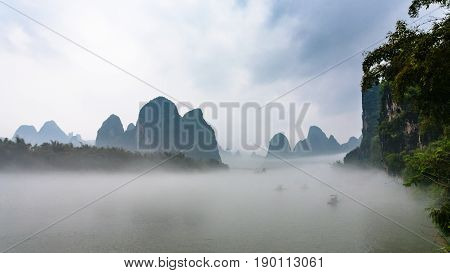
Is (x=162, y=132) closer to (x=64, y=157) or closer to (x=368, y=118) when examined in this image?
(x=64, y=157)

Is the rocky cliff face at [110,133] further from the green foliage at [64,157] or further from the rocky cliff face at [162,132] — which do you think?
the green foliage at [64,157]

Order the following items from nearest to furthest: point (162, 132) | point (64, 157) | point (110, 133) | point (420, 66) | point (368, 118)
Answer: point (420, 66) → point (368, 118) → point (64, 157) → point (162, 132) → point (110, 133)

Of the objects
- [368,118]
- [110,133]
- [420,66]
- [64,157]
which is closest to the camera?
[420,66]

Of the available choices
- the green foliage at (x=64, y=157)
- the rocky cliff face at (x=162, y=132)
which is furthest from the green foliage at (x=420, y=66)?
the rocky cliff face at (x=162, y=132)

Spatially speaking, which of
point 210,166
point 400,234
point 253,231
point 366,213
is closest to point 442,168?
point 400,234

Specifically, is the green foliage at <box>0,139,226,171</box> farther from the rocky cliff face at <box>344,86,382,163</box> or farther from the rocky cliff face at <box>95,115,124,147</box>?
the rocky cliff face at <box>344,86,382,163</box>

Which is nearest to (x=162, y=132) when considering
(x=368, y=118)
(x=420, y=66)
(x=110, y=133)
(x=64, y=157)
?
(x=110, y=133)

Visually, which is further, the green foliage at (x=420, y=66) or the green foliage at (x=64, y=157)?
the green foliage at (x=64, y=157)

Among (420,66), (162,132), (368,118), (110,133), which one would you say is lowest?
(420,66)

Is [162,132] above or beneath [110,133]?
beneath
